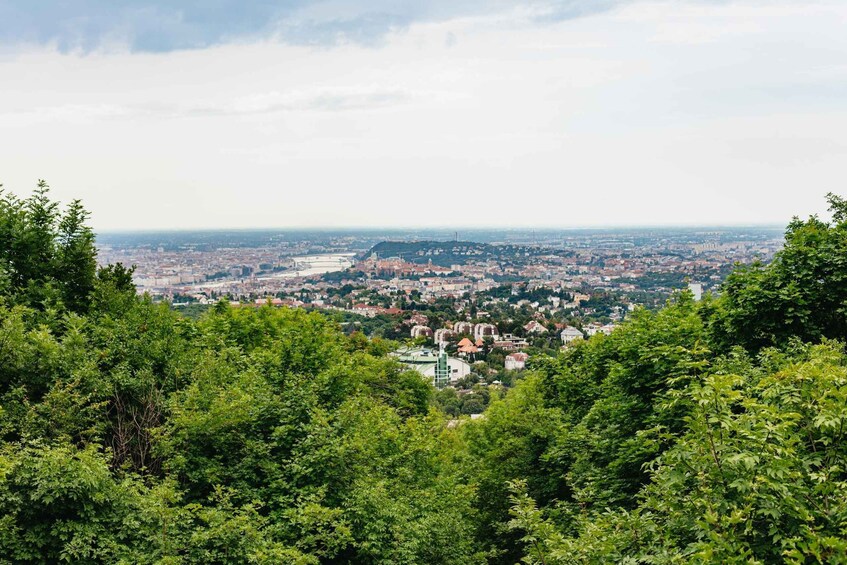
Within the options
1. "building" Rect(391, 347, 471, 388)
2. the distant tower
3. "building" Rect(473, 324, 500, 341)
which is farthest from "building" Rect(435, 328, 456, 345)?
the distant tower

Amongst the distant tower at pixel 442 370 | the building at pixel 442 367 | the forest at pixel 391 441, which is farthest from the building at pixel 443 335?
the forest at pixel 391 441

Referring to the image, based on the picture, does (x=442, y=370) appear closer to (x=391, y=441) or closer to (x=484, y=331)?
(x=484, y=331)

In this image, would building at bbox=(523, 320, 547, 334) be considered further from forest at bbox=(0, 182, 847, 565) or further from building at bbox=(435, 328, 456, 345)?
forest at bbox=(0, 182, 847, 565)

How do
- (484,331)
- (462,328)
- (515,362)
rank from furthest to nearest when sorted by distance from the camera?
1. (462,328)
2. (484,331)
3. (515,362)

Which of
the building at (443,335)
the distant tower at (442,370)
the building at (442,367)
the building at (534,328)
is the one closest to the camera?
the building at (442,367)

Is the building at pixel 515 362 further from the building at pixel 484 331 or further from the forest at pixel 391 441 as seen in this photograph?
the forest at pixel 391 441

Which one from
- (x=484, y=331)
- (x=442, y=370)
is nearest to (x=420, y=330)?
(x=484, y=331)

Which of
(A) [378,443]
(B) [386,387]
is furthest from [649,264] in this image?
(A) [378,443]
